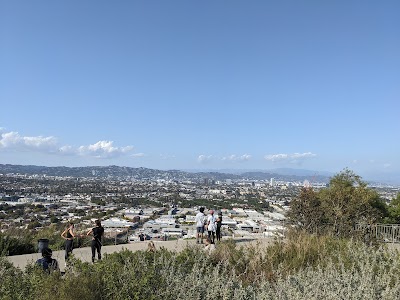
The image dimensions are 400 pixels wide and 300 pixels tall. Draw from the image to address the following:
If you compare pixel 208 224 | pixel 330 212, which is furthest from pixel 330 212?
pixel 208 224

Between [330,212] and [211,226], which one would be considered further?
[330,212]

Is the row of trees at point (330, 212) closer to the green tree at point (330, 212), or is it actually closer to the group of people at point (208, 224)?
the green tree at point (330, 212)

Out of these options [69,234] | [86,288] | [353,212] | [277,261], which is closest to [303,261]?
[277,261]

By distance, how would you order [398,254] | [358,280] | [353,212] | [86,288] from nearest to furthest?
[86,288], [358,280], [398,254], [353,212]

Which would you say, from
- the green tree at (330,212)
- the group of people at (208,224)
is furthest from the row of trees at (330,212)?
the group of people at (208,224)

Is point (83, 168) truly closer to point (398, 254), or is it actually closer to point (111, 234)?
point (111, 234)

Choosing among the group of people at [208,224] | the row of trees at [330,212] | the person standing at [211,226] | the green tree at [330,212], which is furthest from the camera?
the green tree at [330,212]

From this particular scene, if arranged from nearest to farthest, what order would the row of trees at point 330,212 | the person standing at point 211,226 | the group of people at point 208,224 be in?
the person standing at point 211,226
the group of people at point 208,224
the row of trees at point 330,212

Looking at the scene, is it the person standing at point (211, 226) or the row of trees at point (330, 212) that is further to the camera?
the row of trees at point (330, 212)

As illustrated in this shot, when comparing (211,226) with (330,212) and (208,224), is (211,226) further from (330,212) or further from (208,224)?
(330,212)

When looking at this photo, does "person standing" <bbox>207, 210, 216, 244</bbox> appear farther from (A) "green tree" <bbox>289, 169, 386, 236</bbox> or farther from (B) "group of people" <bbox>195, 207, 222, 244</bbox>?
(A) "green tree" <bbox>289, 169, 386, 236</bbox>

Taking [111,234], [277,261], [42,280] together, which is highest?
[42,280]
